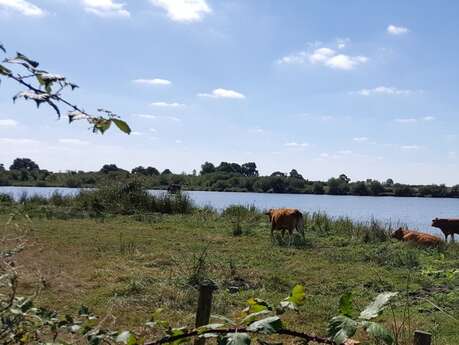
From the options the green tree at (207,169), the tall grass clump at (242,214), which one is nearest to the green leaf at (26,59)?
the tall grass clump at (242,214)

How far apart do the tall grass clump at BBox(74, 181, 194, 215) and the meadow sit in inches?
86.2

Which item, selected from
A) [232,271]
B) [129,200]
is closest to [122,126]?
[232,271]

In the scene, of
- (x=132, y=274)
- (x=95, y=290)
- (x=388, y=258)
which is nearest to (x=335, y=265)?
(x=388, y=258)

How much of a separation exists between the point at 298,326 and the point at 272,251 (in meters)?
4.87

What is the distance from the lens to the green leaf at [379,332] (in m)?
1.09

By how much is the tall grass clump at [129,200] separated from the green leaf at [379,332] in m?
17.3

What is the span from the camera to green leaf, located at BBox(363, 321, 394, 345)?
1.09 m

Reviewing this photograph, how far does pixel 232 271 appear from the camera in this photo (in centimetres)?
799

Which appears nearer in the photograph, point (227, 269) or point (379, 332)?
point (379, 332)

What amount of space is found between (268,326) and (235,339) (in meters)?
0.07

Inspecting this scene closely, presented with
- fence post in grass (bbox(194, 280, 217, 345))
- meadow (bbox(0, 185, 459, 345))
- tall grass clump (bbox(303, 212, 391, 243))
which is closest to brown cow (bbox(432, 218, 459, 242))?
tall grass clump (bbox(303, 212, 391, 243))

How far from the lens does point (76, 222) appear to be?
14633 millimetres

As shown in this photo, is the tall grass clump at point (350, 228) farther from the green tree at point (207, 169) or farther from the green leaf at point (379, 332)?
the green tree at point (207, 169)

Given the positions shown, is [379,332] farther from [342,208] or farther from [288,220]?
[342,208]
